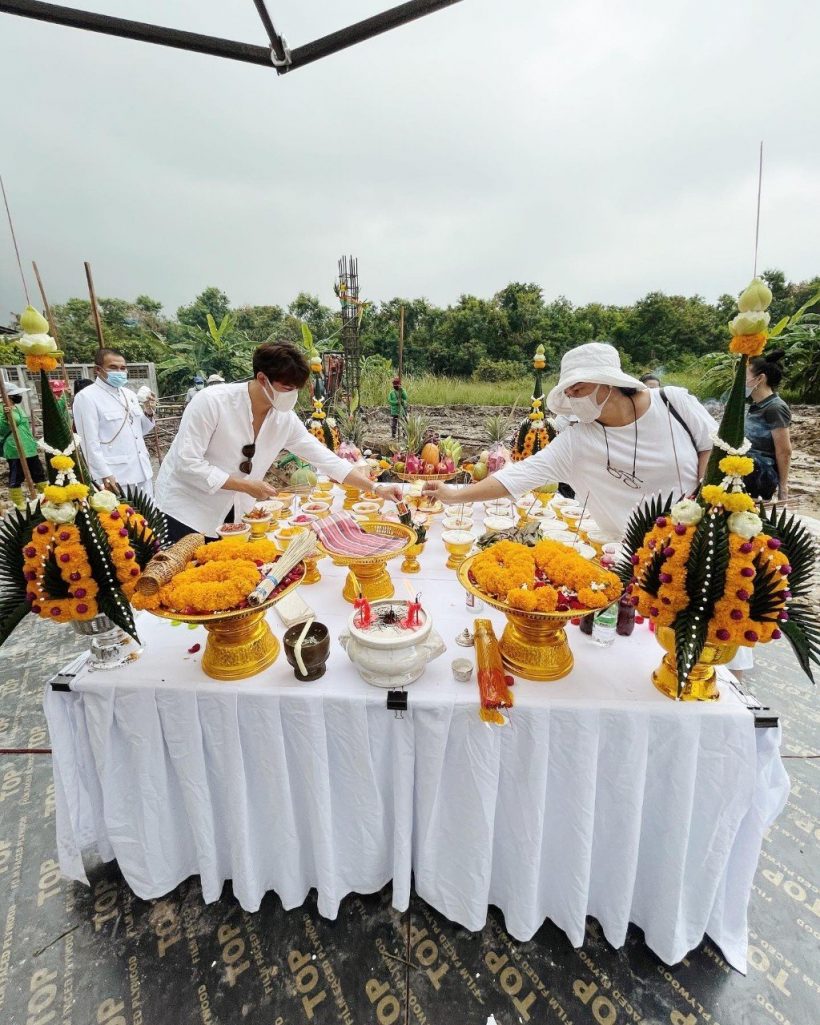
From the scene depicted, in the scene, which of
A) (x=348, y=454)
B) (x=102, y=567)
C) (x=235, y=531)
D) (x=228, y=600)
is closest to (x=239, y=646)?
(x=228, y=600)

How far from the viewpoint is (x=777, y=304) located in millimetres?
16172

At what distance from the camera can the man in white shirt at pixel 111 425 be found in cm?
409

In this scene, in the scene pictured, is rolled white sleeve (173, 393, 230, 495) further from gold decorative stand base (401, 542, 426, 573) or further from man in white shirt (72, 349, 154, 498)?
man in white shirt (72, 349, 154, 498)

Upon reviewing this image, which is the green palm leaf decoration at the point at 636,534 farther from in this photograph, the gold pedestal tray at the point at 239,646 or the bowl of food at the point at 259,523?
the bowl of food at the point at 259,523

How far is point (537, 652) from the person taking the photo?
1.39 metres

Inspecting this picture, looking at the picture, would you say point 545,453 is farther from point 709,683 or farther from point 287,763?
point 287,763

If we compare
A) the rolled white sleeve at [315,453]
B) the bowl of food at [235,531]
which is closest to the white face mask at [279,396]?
the rolled white sleeve at [315,453]

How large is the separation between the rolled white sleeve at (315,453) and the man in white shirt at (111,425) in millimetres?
2045

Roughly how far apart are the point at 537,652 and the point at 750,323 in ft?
3.39

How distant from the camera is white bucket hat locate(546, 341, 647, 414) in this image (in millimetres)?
1888

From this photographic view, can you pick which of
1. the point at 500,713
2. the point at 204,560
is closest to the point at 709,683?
the point at 500,713

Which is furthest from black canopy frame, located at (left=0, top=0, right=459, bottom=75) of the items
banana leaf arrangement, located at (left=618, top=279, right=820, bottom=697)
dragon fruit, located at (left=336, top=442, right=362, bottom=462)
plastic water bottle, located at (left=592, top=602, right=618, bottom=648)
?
dragon fruit, located at (left=336, top=442, right=362, bottom=462)

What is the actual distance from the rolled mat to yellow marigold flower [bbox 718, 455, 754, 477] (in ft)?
5.17

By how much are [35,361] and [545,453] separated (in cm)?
204
